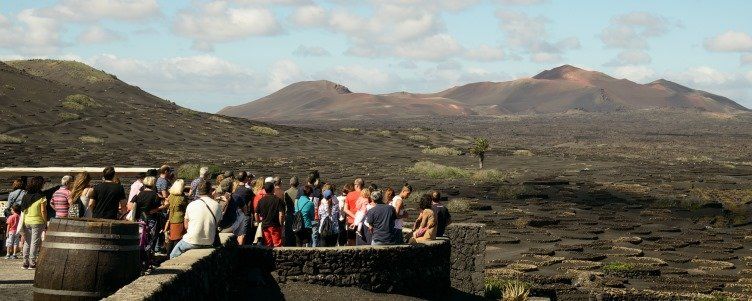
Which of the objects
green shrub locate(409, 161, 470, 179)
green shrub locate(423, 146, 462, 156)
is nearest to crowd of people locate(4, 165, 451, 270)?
green shrub locate(409, 161, 470, 179)

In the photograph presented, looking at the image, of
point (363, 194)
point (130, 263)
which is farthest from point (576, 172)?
point (130, 263)

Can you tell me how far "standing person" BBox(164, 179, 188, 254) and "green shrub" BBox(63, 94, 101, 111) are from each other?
238ft

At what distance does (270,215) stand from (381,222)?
214cm

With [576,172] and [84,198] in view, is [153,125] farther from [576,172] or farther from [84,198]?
[84,198]

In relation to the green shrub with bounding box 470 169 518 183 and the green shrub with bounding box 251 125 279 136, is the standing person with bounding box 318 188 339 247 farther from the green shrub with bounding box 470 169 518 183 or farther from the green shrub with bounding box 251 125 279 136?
the green shrub with bounding box 251 125 279 136

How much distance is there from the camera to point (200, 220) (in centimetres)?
1436

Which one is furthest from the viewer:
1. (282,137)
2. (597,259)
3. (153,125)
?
(282,137)

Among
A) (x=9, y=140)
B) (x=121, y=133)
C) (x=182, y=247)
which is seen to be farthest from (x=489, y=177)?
(x=182, y=247)

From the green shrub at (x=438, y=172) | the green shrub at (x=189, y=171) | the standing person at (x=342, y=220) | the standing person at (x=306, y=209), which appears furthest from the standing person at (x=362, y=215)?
the green shrub at (x=438, y=172)

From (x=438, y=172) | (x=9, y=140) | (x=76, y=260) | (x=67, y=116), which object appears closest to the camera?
(x=76, y=260)

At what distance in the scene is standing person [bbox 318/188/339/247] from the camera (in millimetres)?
18500

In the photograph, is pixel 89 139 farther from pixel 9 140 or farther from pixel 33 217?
pixel 33 217

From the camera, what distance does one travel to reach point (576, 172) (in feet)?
232

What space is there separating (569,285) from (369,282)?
9.06 m
